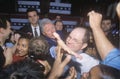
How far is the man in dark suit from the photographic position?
166cm

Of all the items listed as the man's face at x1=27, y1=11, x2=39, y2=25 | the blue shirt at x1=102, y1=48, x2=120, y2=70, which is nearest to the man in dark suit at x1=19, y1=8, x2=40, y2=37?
the man's face at x1=27, y1=11, x2=39, y2=25

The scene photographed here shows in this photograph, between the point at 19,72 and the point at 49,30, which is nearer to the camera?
the point at 19,72

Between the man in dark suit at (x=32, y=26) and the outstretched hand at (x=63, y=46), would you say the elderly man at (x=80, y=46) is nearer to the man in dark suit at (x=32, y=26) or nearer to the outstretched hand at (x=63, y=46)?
the outstretched hand at (x=63, y=46)

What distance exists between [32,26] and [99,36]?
1.40ft

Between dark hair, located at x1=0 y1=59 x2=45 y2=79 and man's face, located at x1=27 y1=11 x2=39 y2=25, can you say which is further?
man's face, located at x1=27 y1=11 x2=39 y2=25

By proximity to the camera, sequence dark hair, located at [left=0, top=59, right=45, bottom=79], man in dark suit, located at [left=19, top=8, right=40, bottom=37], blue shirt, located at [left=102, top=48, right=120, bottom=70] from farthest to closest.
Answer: man in dark suit, located at [left=19, top=8, right=40, bottom=37] → blue shirt, located at [left=102, top=48, right=120, bottom=70] → dark hair, located at [left=0, top=59, right=45, bottom=79]

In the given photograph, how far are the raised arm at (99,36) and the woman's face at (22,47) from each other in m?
0.42

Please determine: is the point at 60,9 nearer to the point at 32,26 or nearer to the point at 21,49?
the point at 32,26

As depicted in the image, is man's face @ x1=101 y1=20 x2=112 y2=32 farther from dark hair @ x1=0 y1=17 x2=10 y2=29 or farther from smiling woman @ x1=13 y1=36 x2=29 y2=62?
dark hair @ x1=0 y1=17 x2=10 y2=29

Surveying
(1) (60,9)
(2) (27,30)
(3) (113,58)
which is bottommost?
(3) (113,58)

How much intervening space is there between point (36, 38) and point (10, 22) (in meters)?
Result: 0.20

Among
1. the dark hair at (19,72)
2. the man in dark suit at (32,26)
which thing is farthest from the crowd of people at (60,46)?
the dark hair at (19,72)

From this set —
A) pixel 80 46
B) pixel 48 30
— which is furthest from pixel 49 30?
pixel 80 46

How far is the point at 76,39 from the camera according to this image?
1.60 metres
